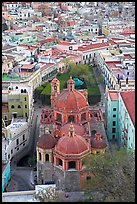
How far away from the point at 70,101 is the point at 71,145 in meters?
4.28

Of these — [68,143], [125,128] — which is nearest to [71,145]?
[68,143]

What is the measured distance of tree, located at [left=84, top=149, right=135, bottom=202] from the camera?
1767cm

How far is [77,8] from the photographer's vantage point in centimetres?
8469

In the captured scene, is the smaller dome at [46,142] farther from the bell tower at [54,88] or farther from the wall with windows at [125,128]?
the bell tower at [54,88]

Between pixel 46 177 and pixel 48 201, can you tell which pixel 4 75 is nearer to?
pixel 46 177

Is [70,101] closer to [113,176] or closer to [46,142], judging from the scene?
[46,142]

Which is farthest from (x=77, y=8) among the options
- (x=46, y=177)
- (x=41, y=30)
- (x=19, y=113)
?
(x=46, y=177)

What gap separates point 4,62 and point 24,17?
36.5 meters

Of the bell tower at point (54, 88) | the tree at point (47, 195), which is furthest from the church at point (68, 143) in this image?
the tree at point (47, 195)

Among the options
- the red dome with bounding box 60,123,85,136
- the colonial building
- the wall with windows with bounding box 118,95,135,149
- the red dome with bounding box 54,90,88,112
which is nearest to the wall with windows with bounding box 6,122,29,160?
the red dome with bounding box 54,90,88,112

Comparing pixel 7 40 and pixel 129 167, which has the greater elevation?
pixel 7 40

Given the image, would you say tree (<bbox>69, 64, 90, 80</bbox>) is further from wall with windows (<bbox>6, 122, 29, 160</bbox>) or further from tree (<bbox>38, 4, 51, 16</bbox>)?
tree (<bbox>38, 4, 51, 16</bbox>)

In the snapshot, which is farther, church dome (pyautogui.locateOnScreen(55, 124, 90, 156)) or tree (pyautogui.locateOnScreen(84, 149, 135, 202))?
church dome (pyautogui.locateOnScreen(55, 124, 90, 156))

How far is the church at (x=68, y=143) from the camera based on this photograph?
20.3 meters
